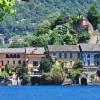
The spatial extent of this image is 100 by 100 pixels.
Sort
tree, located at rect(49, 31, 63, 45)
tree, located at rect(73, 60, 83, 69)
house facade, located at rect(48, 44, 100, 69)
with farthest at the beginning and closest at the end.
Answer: tree, located at rect(49, 31, 63, 45), house facade, located at rect(48, 44, 100, 69), tree, located at rect(73, 60, 83, 69)

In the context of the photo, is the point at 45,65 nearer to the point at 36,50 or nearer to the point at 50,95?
the point at 36,50

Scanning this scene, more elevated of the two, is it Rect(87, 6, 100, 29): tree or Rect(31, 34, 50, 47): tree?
Rect(87, 6, 100, 29): tree

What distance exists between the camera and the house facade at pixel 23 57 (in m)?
100

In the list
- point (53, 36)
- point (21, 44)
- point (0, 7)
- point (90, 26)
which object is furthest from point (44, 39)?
point (0, 7)

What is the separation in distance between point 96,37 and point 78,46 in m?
8.63

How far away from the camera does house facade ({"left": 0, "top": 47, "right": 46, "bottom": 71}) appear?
10019 cm

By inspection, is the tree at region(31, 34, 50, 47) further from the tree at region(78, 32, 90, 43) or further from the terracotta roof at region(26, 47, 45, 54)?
the tree at region(78, 32, 90, 43)

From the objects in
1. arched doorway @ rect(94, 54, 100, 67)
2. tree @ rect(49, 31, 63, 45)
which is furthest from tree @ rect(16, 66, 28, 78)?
arched doorway @ rect(94, 54, 100, 67)

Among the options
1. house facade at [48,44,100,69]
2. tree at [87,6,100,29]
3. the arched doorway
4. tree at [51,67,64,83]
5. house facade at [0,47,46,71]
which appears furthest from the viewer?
tree at [87,6,100,29]

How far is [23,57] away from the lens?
10175 cm

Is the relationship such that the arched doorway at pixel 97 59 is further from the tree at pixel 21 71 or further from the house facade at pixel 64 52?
the tree at pixel 21 71

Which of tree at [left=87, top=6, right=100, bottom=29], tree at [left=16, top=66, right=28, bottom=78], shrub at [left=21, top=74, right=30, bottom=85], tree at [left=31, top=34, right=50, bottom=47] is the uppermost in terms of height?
tree at [left=87, top=6, right=100, bottom=29]

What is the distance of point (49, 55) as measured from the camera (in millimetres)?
98500

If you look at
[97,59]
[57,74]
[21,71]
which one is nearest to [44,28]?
[97,59]
